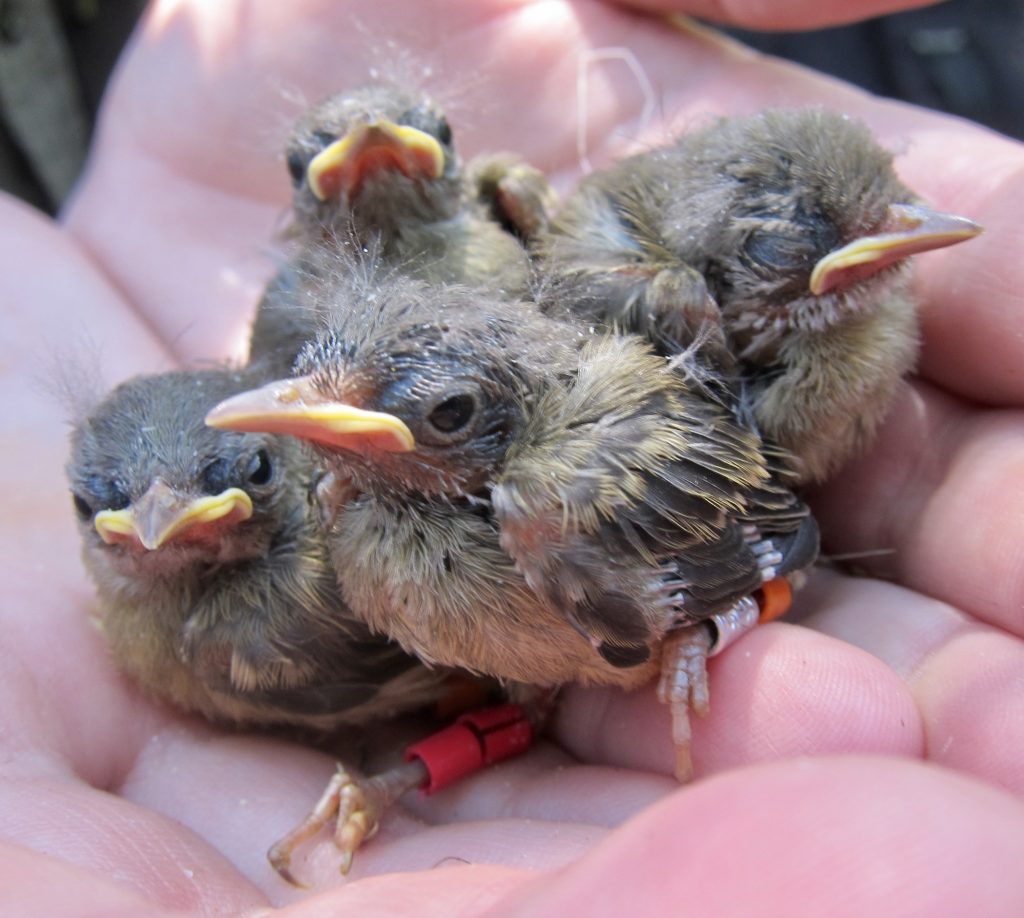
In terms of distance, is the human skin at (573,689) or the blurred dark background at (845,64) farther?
the blurred dark background at (845,64)

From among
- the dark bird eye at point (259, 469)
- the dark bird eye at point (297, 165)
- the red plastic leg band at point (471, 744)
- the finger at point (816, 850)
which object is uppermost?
the dark bird eye at point (297, 165)

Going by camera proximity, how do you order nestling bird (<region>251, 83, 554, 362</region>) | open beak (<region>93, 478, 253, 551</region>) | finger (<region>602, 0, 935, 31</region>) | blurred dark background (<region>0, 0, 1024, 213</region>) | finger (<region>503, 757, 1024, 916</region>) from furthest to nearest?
blurred dark background (<region>0, 0, 1024, 213</region>) → finger (<region>602, 0, 935, 31</region>) → nestling bird (<region>251, 83, 554, 362</region>) → open beak (<region>93, 478, 253, 551</region>) → finger (<region>503, 757, 1024, 916</region>)

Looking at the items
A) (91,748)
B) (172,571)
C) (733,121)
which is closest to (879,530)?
(733,121)

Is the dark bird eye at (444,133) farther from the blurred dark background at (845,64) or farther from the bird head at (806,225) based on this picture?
the blurred dark background at (845,64)

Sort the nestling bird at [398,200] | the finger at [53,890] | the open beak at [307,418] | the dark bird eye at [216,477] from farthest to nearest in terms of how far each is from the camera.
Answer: the nestling bird at [398,200] < the dark bird eye at [216,477] < the open beak at [307,418] < the finger at [53,890]

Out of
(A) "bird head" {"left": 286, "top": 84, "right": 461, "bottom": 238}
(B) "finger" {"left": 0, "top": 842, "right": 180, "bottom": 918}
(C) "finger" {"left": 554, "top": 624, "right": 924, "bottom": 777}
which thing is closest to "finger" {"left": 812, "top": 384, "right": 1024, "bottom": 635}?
(C) "finger" {"left": 554, "top": 624, "right": 924, "bottom": 777}

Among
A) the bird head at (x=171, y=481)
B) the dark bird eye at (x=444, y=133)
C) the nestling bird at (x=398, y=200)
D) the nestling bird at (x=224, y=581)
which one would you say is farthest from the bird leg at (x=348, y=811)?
the dark bird eye at (x=444, y=133)

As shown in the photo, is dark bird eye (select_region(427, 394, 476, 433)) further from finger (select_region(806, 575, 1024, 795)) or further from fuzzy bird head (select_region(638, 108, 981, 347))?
finger (select_region(806, 575, 1024, 795))

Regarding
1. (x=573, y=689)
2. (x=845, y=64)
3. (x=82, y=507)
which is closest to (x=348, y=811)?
(x=573, y=689)
